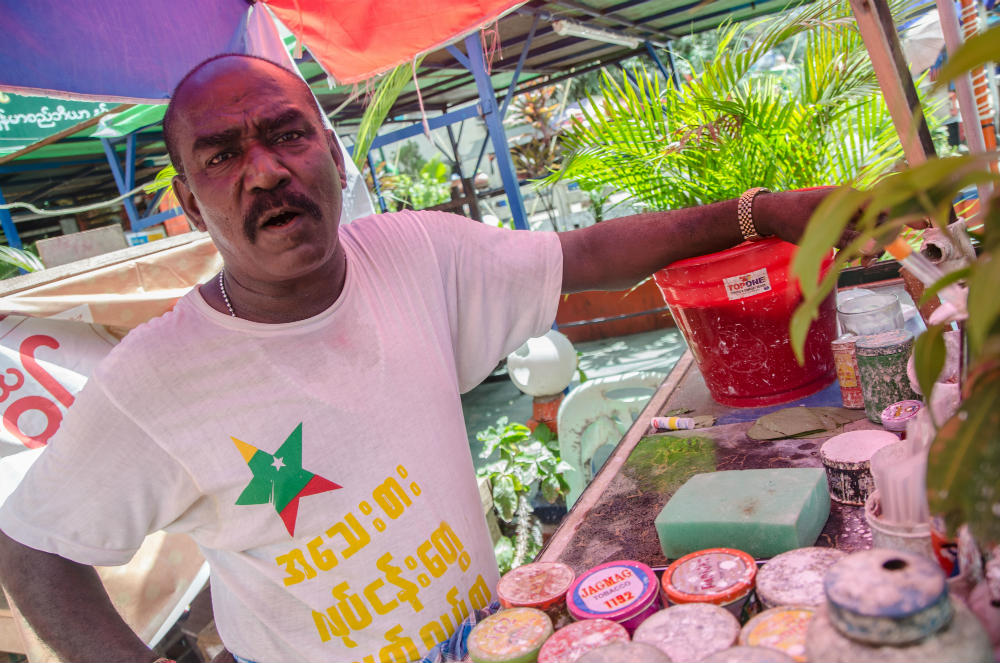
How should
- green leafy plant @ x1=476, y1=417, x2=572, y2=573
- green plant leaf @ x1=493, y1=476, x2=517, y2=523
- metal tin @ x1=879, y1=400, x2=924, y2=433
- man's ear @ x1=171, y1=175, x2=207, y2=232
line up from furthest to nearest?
1. green plant leaf @ x1=493, y1=476, x2=517, y2=523
2. green leafy plant @ x1=476, y1=417, x2=572, y2=573
3. man's ear @ x1=171, y1=175, x2=207, y2=232
4. metal tin @ x1=879, y1=400, x2=924, y2=433

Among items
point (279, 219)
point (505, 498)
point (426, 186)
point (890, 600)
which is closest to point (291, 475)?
point (279, 219)

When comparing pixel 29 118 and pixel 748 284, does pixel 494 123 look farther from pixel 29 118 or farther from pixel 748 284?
pixel 748 284

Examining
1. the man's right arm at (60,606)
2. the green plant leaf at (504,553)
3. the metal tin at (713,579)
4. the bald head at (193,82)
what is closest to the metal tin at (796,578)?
the metal tin at (713,579)

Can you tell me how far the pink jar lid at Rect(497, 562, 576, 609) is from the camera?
0.98 m

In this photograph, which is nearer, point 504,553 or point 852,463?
point 852,463

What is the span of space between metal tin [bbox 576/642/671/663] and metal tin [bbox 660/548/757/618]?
0.45 ft

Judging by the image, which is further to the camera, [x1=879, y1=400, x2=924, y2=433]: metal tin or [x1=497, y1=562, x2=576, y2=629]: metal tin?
[x1=879, y1=400, x2=924, y2=433]: metal tin

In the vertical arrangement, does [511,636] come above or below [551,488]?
above

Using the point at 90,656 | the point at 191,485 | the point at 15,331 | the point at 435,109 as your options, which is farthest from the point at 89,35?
the point at 435,109

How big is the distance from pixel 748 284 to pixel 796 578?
0.94 meters

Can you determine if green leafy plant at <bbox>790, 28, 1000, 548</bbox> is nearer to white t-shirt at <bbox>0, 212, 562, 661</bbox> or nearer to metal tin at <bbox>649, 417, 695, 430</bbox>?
white t-shirt at <bbox>0, 212, 562, 661</bbox>

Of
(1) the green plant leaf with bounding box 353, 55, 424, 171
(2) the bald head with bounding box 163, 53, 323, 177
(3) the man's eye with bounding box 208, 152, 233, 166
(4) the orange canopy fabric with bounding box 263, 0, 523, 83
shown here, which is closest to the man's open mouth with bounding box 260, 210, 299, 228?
(3) the man's eye with bounding box 208, 152, 233, 166

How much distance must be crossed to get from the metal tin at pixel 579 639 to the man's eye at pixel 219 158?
1064 mm

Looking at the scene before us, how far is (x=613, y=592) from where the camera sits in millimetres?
941
